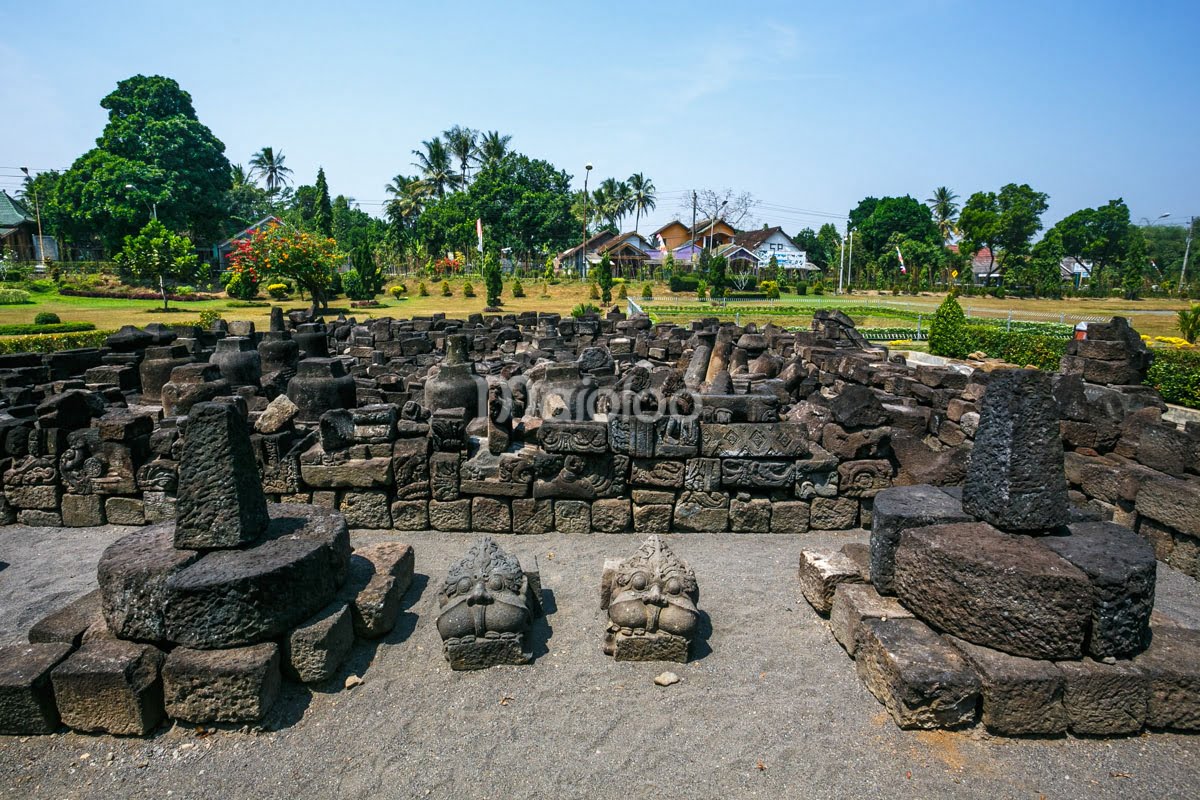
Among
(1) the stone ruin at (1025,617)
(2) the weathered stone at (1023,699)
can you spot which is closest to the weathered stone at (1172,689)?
(1) the stone ruin at (1025,617)

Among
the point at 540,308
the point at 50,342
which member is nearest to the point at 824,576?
the point at 50,342

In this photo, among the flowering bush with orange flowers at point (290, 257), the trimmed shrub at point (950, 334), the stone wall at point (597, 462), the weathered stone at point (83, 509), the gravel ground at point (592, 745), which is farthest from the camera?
the flowering bush with orange flowers at point (290, 257)

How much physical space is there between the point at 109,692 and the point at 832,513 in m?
6.52

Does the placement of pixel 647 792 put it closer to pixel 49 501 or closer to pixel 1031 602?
pixel 1031 602

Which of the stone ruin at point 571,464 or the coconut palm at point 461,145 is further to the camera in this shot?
the coconut palm at point 461,145

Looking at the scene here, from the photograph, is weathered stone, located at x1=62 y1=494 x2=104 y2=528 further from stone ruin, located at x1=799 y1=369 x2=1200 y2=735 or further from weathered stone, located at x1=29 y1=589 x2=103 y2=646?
stone ruin, located at x1=799 y1=369 x2=1200 y2=735

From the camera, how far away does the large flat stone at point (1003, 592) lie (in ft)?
12.8

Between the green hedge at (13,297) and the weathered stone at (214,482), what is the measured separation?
123 feet

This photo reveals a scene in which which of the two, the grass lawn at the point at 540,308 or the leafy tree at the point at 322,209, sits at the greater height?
the leafy tree at the point at 322,209

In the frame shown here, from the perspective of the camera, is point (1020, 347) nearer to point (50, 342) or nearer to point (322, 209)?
point (50, 342)

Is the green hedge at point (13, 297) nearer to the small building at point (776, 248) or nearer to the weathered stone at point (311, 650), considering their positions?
the weathered stone at point (311, 650)

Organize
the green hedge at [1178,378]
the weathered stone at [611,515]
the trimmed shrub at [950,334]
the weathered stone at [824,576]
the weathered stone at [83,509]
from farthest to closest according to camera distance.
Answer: the trimmed shrub at [950,334] < the green hedge at [1178,378] < the weathered stone at [83,509] < the weathered stone at [611,515] < the weathered stone at [824,576]

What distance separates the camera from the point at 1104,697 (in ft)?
12.8

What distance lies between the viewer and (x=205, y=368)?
10656 millimetres
